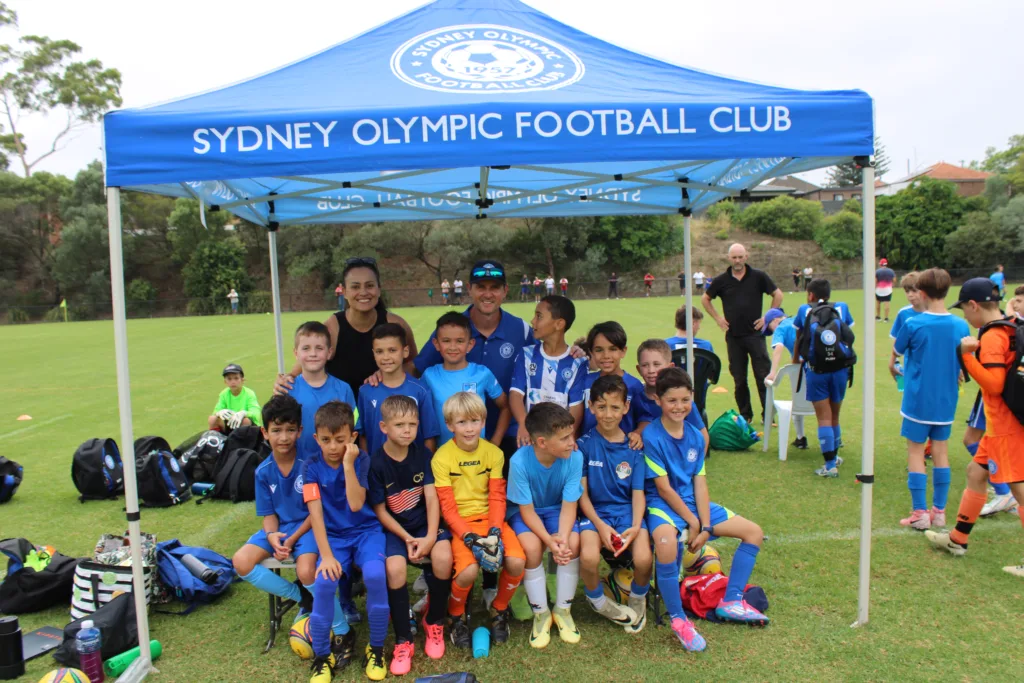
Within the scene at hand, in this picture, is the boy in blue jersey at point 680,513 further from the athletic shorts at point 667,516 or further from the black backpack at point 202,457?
the black backpack at point 202,457

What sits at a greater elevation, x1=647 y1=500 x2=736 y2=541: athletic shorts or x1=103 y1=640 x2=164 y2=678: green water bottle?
x1=647 y1=500 x2=736 y2=541: athletic shorts

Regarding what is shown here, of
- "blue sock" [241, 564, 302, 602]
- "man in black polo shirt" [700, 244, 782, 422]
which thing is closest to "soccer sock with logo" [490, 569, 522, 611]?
"blue sock" [241, 564, 302, 602]

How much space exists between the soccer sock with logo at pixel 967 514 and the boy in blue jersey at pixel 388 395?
3326 millimetres

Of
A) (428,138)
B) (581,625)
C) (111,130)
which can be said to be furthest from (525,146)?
(581,625)

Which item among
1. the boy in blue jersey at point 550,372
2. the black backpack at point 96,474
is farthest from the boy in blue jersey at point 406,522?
the black backpack at point 96,474

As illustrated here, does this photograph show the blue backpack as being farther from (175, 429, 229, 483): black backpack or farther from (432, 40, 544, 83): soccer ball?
(432, 40, 544, 83): soccer ball

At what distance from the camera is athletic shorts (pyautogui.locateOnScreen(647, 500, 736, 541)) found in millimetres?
3529

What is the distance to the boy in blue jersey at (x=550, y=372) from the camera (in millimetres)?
3889

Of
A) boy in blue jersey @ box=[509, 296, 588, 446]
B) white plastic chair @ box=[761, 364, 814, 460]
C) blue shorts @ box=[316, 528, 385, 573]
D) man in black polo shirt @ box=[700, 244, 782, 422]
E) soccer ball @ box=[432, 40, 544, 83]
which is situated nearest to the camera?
blue shorts @ box=[316, 528, 385, 573]

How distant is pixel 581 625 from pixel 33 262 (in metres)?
59.0

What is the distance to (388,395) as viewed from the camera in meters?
3.73

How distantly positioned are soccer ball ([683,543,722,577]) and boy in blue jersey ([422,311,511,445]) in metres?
1.39

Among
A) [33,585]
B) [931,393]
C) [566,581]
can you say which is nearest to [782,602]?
[566,581]

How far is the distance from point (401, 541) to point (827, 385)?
4.28 meters
